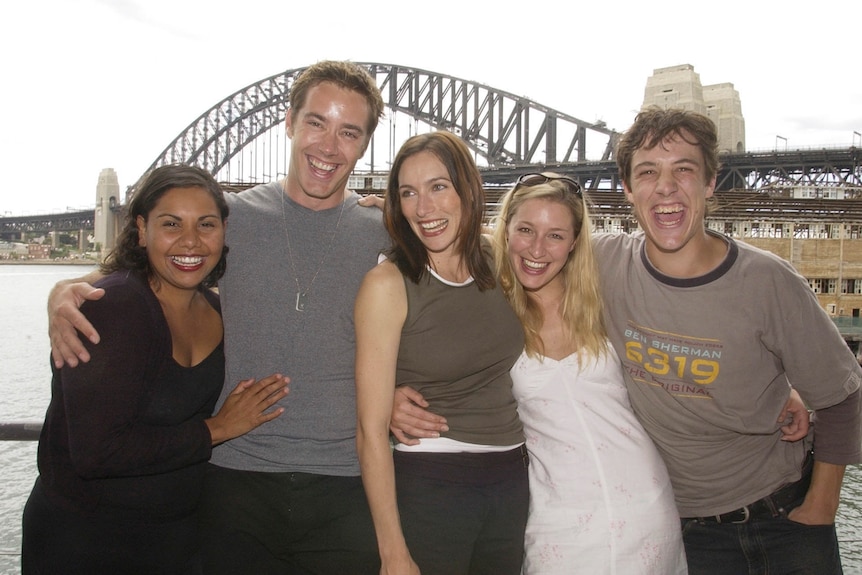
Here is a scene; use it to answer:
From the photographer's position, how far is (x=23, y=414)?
57.9 ft

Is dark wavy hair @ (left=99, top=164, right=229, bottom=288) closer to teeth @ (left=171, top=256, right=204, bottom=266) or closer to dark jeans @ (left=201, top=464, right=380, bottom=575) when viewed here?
teeth @ (left=171, top=256, right=204, bottom=266)

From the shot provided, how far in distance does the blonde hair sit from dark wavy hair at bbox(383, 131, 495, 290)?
156 mm

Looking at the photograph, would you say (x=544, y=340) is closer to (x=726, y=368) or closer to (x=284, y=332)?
(x=726, y=368)

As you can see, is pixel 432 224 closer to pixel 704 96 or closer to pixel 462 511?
pixel 462 511

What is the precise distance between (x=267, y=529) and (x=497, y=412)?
1057 mm

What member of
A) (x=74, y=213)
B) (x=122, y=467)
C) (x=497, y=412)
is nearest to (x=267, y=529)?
(x=122, y=467)

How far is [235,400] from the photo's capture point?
2.63 meters

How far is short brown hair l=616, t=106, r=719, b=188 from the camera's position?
2848 millimetres

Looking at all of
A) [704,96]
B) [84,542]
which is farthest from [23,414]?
[704,96]

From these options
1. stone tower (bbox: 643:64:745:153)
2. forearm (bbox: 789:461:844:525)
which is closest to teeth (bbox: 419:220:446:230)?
forearm (bbox: 789:461:844:525)

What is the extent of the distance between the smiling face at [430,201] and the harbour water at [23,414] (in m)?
2.14

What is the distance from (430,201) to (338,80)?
87 cm

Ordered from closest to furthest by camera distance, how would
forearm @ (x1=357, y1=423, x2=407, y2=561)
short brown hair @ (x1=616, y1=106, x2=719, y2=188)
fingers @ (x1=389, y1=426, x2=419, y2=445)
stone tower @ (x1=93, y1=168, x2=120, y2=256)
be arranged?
forearm @ (x1=357, y1=423, x2=407, y2=561) < fingers @ (x1=389, y1=426, x2=419, y2=445) < short brown hair @ (x1=616, y1=106, x2=719, y2=188) < stone tower @ (x1=93, y1=168, x2=120, y2=256)

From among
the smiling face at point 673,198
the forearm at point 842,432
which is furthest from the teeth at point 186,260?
the forearm at point 842,432
